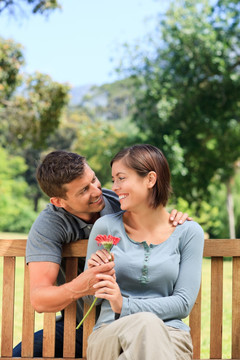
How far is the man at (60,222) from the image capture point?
7.73ft

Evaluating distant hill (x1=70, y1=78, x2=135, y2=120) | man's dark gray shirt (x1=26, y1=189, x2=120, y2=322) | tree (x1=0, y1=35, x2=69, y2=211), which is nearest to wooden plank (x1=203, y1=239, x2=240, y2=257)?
man's dark gray shirt (x1=26, y1=189, x2=120, y2=322)

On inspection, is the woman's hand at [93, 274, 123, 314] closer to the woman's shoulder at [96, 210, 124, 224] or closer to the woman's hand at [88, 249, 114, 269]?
the woman's hand at [88, 249, 114, 269]

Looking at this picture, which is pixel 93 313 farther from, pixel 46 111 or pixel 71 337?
pixel 46 111

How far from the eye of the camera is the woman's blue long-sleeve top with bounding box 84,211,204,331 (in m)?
2.29

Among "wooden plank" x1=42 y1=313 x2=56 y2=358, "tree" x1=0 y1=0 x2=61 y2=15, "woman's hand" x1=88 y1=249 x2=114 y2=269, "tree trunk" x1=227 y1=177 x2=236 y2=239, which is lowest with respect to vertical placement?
"wooden plank" x1=42 y1=313 x2=56 y2=358

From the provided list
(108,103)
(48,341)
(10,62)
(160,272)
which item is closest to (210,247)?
(160,272)

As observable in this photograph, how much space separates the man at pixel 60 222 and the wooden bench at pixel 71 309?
0.37ft

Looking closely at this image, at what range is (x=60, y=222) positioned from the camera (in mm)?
2584

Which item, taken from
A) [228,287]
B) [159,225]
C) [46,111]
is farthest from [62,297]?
[46,111]

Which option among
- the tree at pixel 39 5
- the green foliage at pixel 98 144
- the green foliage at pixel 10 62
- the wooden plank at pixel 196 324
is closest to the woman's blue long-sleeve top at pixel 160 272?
the wooden plank at pixel 196 324

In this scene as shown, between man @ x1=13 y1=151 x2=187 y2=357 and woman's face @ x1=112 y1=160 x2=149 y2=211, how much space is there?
199mm

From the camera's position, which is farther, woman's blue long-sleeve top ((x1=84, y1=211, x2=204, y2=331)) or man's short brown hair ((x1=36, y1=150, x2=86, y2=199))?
man's short brown hair ((x1=36, y1=150, x2=86, y2=199))

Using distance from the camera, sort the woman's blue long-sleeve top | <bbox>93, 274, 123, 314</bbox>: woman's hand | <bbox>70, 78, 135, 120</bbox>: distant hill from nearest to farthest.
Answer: <bbox>93, 274, 123, 314</bbox>: woman's hand → the woman's blue long-sleeve top → <bbox>70, 78, 135, 120</bbox>: distant hill

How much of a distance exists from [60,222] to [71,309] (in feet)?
1.57
